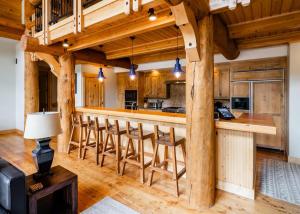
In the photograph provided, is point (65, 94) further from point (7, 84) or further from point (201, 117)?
point (7, 84)

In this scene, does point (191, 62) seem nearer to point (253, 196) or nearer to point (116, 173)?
point (253, 196)

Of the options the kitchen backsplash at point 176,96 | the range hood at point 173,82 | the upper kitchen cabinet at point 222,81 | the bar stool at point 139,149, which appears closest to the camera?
the bar stool at point 139,149

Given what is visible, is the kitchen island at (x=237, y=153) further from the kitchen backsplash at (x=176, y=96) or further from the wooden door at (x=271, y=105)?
the kitchen backsplash at (x=176, y=96)

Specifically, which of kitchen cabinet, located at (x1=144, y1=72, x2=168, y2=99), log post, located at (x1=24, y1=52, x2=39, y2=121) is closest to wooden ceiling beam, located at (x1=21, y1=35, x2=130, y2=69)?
kitchen cabinet, located at (x1=144, y1=72, x2=168, y2=99)

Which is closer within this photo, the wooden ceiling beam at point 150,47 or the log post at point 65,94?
the wooden ceiling beam at point 150,47

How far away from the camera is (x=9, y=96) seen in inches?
241

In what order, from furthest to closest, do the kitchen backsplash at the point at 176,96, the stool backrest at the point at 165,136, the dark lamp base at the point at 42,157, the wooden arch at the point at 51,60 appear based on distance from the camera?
the kitchen backsplash at the point at 176,96 < the wooden arch at the point at 51,60 < the stool backrest at the point at 165,136 < the dark lamp base at the point at 42,157

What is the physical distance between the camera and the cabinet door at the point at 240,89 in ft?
14.4

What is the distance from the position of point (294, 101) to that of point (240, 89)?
3.78 feet

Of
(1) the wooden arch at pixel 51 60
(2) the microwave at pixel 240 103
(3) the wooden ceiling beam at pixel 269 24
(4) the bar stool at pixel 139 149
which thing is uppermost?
(3) the wooden ceiling beam at pixel 269 24

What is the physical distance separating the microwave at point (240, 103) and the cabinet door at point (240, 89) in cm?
10

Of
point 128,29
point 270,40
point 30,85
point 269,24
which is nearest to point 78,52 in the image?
point 128,29

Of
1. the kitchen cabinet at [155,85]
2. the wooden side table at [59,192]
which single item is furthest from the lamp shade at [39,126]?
the kitchen cabinet at [155,85]

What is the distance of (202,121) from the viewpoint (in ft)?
6.84
